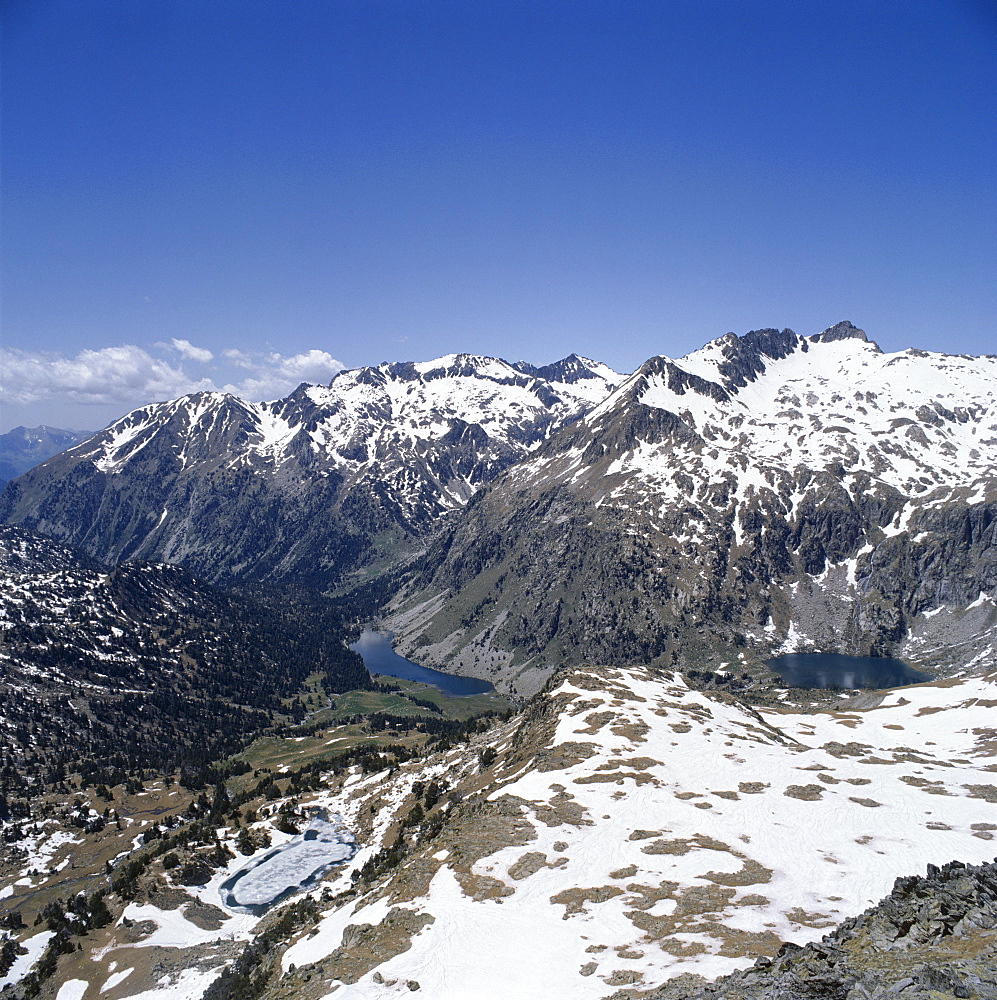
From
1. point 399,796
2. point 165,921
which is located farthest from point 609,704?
point 165,921

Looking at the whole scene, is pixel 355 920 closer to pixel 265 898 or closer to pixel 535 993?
pixel 535 993

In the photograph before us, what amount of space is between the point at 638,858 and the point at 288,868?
76862 mm

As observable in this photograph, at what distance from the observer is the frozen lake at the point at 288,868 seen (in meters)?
97.1

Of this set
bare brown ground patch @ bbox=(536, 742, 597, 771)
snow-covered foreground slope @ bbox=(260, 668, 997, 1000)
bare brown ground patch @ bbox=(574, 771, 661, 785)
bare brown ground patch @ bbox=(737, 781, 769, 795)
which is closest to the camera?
snow-covered foreground slope @ bbox=(260, 668, 997, 1000)

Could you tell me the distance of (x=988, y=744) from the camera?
111812 millimetres

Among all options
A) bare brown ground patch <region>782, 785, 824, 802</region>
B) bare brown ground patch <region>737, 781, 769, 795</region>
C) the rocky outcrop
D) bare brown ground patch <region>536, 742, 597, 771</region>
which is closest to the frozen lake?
bare brown ground patch <region>536, 742, 597, 771</region>

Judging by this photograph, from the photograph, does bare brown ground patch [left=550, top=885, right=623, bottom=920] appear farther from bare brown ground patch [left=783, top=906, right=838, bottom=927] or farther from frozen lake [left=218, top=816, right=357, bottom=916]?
frozen lake [left=218, top=816, right=357, bottom=916]

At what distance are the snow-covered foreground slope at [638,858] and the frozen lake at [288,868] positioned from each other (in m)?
28.5

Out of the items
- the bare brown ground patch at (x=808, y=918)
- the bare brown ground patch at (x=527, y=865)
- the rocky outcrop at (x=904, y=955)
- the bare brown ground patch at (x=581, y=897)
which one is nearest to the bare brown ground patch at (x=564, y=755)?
the bare brown ground patch at (x=527, y=865)

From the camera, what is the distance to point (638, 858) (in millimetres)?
55188

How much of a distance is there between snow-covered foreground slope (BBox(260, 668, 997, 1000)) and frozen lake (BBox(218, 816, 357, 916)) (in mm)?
28481

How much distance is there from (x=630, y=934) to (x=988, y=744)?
350 ft

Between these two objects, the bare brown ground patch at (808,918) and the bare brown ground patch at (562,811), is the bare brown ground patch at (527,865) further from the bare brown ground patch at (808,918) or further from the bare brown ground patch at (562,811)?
the bare brown ground patch at (808,918)

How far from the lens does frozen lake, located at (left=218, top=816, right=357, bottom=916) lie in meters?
97.1
